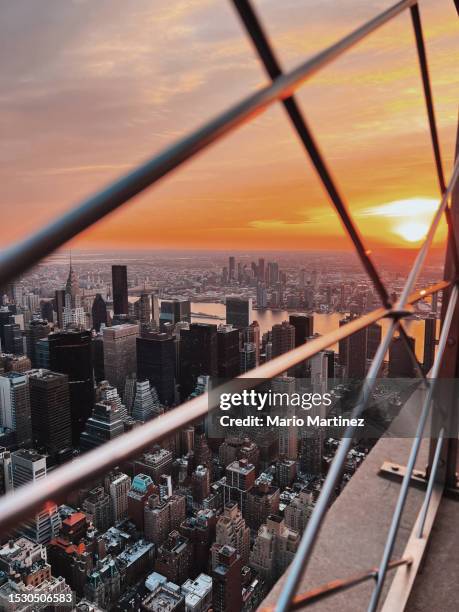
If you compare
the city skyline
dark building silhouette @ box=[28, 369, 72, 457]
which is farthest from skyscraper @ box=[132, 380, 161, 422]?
the city skyline

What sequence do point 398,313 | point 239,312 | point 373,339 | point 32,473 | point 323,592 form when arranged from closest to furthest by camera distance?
point 323,592
point 398,313
point 373,339
point 32,473
point 239,312

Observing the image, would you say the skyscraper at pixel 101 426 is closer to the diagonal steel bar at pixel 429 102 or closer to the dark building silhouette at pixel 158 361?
the dark building silhouette at pixel 158 361

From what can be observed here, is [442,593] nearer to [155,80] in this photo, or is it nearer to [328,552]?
[328,552]

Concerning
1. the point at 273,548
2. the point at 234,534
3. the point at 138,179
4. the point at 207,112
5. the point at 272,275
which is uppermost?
the point at 207,112

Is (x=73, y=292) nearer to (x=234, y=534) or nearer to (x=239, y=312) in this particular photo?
(x=239, y=312)

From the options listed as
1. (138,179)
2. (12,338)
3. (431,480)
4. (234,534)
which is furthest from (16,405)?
(138,179)

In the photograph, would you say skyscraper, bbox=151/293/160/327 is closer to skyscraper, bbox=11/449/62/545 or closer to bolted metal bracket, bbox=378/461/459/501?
skyscraper, bbox=11/449/62/545
